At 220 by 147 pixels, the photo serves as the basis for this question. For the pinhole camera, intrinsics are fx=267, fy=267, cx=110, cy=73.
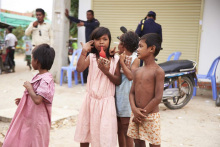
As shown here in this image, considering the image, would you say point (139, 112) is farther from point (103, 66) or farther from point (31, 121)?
point (31, 121)

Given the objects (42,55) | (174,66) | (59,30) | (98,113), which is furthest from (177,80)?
(59,30)

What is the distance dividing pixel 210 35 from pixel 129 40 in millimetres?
5860

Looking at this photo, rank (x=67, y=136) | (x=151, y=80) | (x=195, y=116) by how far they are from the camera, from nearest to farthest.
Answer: (x=151, y=80)
(x=67, y=136)
(x=195, y=116)

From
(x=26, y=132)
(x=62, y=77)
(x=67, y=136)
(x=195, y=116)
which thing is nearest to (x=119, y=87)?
(x=26, y=132)

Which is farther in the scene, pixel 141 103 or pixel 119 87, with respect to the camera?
pixel 119 87

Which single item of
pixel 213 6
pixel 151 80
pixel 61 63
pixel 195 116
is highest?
pixel 213 6

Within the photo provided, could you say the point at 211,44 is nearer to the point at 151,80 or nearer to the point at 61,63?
the point at 61,63

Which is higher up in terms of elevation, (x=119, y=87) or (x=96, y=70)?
(x=96, y=70)

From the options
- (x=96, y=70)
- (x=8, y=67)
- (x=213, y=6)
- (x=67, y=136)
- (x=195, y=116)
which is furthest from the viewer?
(x=8, y=67)

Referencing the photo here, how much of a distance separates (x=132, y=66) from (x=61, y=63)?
5.55 metres

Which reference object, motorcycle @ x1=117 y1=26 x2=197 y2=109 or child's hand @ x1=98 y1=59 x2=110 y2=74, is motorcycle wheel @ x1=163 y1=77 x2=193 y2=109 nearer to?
motorcycle @ x1=117 y1=26 x2=197 y2=109

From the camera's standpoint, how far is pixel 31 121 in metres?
2.40

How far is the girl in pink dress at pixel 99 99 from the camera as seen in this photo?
2.56 meters

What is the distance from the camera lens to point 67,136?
3895 millimetres
